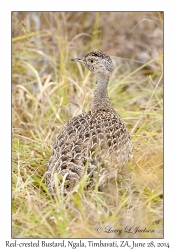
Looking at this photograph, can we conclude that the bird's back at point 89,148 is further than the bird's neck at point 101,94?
No

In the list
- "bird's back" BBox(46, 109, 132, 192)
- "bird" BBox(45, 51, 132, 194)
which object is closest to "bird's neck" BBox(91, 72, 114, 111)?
"bird" BBox(45, 51, 132, 194)

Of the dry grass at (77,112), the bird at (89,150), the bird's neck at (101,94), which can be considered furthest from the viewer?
the bird's neck at (101,94)

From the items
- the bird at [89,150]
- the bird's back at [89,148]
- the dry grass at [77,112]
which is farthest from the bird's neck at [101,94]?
the dry grass at [77,112]

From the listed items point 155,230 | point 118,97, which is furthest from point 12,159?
point 118,97

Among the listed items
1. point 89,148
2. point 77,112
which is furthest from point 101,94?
point 89,148

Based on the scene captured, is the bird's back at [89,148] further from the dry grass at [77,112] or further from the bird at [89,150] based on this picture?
the dry grass at [77,112]

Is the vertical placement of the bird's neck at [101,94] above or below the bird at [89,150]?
above

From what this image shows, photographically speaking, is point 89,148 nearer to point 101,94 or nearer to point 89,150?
point 89,150
